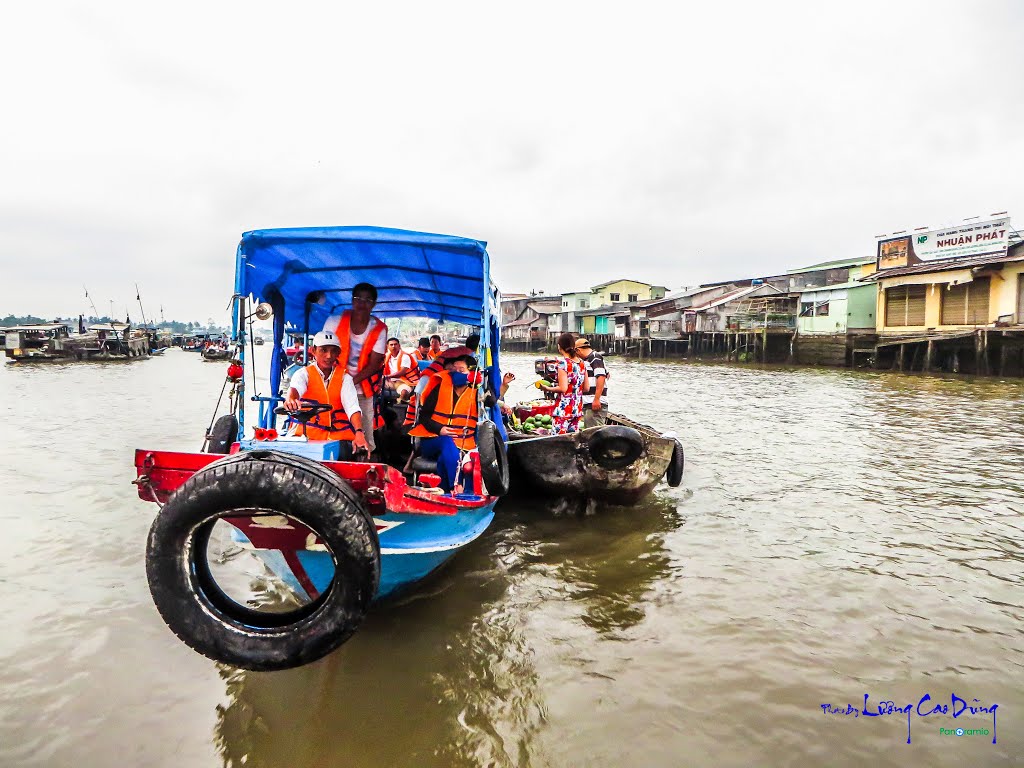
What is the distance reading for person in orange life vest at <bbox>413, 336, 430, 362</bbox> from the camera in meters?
8.55

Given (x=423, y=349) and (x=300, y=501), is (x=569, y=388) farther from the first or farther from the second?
(x=300, y=501)

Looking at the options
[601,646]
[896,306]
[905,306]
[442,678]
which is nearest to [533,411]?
[601,646]

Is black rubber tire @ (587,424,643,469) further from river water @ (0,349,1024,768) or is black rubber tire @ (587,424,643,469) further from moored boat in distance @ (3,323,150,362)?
moored boat in distance @ (3,323,150,362)

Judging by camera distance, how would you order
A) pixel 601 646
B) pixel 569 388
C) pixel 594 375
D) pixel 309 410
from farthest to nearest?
pixel 594 375 → pixel 569 388 → pixel 309 410 → pixel 601 646

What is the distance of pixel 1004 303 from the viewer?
22.8 meters

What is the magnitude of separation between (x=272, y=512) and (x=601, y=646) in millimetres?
2477

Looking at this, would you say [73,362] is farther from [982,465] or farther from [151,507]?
[982,465]

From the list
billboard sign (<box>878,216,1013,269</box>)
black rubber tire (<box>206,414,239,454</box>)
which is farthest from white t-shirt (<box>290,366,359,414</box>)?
billboard sign (<box>878,216,1013,269</box>)

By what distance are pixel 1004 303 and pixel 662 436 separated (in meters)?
25.0

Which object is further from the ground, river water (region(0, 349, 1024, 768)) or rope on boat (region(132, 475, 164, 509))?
rope on boat (region(132, 475, 164, 509))

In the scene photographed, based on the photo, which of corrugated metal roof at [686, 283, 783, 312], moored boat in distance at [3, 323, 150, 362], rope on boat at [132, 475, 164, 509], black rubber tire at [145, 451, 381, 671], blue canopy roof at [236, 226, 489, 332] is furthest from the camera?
corrugated metal roof at [686, 283, 783, 312]

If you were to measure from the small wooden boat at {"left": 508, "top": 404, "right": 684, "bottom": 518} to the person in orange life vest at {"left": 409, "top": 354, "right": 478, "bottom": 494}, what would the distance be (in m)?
1.49

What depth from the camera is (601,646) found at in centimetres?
391

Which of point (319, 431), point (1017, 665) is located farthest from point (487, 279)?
point (1017, 665)
